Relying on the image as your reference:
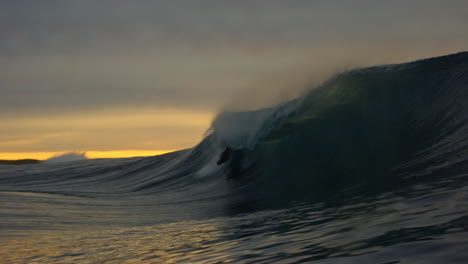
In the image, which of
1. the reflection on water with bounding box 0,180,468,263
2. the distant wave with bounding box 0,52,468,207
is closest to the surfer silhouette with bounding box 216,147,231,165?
the distant wave with bounding box 0,52,468,207

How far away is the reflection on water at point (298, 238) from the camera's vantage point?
3.27 meters

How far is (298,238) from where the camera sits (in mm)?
4430

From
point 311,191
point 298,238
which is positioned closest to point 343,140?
point 311,191

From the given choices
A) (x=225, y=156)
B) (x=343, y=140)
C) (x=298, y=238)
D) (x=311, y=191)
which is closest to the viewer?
(x=298, y=238)

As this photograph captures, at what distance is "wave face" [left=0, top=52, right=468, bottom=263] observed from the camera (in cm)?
402

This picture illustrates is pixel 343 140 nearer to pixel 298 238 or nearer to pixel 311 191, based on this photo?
pixel 311 191

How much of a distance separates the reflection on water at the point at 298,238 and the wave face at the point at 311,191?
0.06ft

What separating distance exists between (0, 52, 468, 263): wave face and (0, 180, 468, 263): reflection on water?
0.7 inches

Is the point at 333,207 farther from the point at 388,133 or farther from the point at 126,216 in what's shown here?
the point at 388,133

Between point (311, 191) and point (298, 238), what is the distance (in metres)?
4.53

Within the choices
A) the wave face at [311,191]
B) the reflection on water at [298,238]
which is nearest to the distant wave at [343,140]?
the wave face at [311,191]

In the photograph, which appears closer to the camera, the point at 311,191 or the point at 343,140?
the point at 311,191

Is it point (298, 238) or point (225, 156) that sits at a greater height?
point (225, 156)

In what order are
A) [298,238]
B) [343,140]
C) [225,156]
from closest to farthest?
[298,238]
[343,140]
[225,156]
